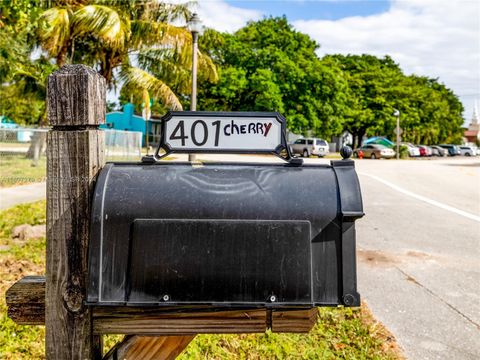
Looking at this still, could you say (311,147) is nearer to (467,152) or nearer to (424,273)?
(467,152)

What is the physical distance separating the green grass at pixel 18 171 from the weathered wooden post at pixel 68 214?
12.7 metres

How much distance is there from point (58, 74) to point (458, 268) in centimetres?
563

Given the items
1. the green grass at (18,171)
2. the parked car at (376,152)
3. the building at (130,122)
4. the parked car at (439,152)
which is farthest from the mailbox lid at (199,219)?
the parked car at (439,152)

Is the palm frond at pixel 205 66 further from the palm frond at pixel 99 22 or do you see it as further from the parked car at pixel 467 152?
the parked car at pixel 467 152

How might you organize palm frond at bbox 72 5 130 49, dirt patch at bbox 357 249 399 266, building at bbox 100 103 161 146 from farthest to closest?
building at bbox 100 103 161 146 < palm frond at bbox 72 5 130 49 < dirt patch at bbox 357 249 399 266

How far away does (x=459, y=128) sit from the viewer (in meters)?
75.9

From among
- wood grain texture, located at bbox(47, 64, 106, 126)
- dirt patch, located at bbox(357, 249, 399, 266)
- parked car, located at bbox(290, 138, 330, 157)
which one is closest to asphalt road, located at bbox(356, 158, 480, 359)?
dirt patch, located at bbox(357, 249, 399, 266)

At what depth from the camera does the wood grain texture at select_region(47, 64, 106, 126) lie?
1.48 m

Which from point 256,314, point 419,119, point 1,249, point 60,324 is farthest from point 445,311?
point 419,119

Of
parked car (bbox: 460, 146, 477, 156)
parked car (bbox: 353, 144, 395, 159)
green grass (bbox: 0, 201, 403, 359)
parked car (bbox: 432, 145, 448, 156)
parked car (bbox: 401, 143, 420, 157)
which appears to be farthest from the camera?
parked car (bbox: 460, 146, 477, 156)

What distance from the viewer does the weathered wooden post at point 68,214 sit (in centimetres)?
147

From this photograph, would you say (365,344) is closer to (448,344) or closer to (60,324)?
(448,344)

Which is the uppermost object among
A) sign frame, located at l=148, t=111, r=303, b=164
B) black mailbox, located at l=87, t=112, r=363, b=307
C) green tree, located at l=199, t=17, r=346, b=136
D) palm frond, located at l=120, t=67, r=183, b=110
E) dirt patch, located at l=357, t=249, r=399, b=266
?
green tree, located at l=199, t=17, r=346, b=136

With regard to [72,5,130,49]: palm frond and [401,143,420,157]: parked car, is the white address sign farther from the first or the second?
[401,143,420,157]: parked car
